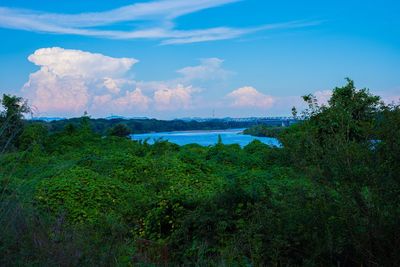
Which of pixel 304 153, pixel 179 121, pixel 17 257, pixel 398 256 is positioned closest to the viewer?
pixel 17 257

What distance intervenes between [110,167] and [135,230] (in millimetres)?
5558

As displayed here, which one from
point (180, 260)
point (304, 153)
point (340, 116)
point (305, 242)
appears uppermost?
point (340, 116)

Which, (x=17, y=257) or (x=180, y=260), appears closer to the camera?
(x=17, y=257)

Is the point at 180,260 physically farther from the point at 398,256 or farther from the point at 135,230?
the point at 398,256

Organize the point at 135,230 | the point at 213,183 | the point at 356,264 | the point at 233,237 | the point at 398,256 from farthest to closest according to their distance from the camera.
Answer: the point at 213,183 < the point at 135,230 < the point at 233,237 < the point at 356,264 < the point at 398,256

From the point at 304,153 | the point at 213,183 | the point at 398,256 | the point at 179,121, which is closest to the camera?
the point at 398,256

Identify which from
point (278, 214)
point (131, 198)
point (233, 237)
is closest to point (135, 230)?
point (131, 198)

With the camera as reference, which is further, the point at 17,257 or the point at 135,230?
the point at 135,230

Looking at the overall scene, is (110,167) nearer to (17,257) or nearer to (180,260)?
(180,260)

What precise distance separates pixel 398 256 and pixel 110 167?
998cm

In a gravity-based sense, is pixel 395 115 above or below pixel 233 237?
above

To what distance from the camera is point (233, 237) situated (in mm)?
6969

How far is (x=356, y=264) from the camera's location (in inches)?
231

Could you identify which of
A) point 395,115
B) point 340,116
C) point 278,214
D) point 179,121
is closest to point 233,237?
point 278,214
